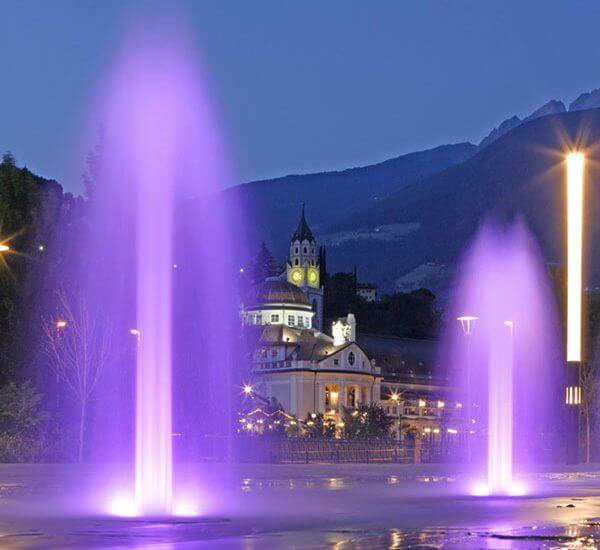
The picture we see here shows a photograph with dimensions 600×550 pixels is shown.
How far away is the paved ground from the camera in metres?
21.2

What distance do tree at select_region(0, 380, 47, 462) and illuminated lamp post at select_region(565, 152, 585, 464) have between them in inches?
836

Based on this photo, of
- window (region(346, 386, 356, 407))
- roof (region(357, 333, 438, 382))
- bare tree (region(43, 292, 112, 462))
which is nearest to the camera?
bare tree (region(43, 292, 112, 462))

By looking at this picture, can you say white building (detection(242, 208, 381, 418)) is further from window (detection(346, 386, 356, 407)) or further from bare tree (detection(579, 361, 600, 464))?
bare tree (detection(579, 361, 600, 464))

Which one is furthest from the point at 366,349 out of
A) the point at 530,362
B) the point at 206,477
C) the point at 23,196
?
the point at 206,477

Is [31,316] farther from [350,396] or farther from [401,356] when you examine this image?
[401,356]

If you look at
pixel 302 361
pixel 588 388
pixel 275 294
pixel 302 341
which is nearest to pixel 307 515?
pixel 588 388

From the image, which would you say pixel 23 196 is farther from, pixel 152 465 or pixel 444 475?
pixel 152 465

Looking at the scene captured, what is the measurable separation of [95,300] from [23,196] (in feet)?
21.2

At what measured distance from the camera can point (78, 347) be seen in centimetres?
5647

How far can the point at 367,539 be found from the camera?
2153cm

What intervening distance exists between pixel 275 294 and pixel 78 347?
118822 mm

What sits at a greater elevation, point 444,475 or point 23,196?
point 23,196

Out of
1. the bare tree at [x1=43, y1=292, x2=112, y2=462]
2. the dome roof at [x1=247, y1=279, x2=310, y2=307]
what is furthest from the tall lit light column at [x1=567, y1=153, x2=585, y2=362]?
the dome roof at [x1=247, y1=279, x2=310, y2=307]

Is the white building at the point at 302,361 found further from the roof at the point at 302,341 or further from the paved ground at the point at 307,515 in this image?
the paved ground at the point at 307,515
